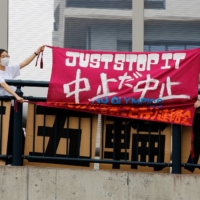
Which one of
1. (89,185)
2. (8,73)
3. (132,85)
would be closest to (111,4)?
(8,73)

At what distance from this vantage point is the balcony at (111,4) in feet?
42.4

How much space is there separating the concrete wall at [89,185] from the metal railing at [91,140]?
0.21 metres

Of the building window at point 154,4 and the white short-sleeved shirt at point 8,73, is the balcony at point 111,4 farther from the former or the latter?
the white short-sleeved shirt at point 8,73

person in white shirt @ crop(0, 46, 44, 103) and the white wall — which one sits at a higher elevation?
the white wall

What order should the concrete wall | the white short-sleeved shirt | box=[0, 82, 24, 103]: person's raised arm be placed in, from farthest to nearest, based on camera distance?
the white short-sleeved shirt < box=[0, 82, 24, 103]: person's raised arm < the concrete wall

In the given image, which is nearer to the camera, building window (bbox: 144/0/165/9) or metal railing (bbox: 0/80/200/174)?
metal railing (bbox: 0/80/200/174)

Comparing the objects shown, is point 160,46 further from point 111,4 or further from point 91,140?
point 91,140

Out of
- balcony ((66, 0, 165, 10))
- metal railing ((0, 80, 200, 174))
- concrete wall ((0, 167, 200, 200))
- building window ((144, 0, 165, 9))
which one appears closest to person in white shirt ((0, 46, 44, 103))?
metal railing ((0, 80, 200, 174))

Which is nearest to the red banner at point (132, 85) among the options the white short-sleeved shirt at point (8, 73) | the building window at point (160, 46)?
the white short-sleeved shirt at point (8, 73)

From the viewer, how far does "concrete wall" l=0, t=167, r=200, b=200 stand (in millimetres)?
8977

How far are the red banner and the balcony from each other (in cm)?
363

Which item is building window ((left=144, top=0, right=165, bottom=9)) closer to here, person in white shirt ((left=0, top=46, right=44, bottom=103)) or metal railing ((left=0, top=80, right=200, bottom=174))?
person in white shirt ((left=0, top=46, right=44, bottom=103))

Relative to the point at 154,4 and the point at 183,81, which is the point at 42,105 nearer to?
the point at 183,81

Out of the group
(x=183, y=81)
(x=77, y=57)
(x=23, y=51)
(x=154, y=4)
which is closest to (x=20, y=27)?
(x=23, y=51)
